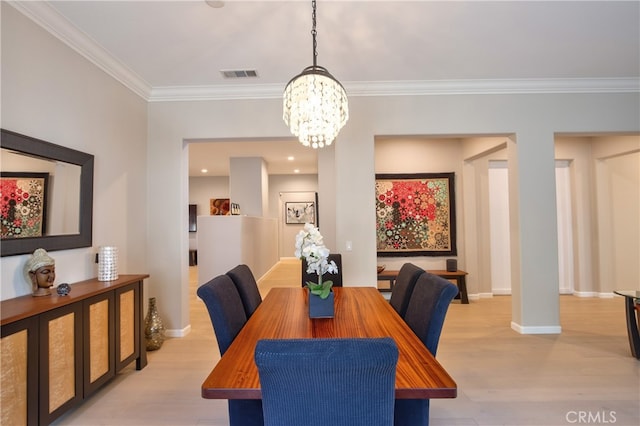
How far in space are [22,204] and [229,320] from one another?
170 centimetres

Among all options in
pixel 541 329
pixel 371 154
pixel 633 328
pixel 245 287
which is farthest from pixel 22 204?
pixel 633 328

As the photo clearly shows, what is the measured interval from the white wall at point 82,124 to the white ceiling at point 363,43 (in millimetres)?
190

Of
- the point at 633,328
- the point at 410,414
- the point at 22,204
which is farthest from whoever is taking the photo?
the point at 633,328

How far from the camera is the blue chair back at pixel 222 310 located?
1591mm

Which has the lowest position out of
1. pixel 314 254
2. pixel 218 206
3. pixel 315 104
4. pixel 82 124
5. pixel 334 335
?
pixel 334 335

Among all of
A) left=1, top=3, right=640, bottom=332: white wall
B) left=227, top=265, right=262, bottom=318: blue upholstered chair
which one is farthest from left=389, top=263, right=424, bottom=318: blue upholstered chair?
left=1, top=3, right=640, bottom=332: white wall

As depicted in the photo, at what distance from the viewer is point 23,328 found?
1774 millimetres

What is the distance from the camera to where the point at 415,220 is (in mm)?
5254

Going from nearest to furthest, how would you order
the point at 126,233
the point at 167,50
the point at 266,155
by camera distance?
the point at 167,50
the point at 126,233
the point at 266,155

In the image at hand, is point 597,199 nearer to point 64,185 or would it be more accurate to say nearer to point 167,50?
point 167,50

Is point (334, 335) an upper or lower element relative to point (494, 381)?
upper

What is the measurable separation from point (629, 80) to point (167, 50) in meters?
4.96

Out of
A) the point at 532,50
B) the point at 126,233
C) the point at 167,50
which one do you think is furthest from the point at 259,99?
the point at 532,50

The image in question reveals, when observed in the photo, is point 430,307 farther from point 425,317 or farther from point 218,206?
point 218,206
